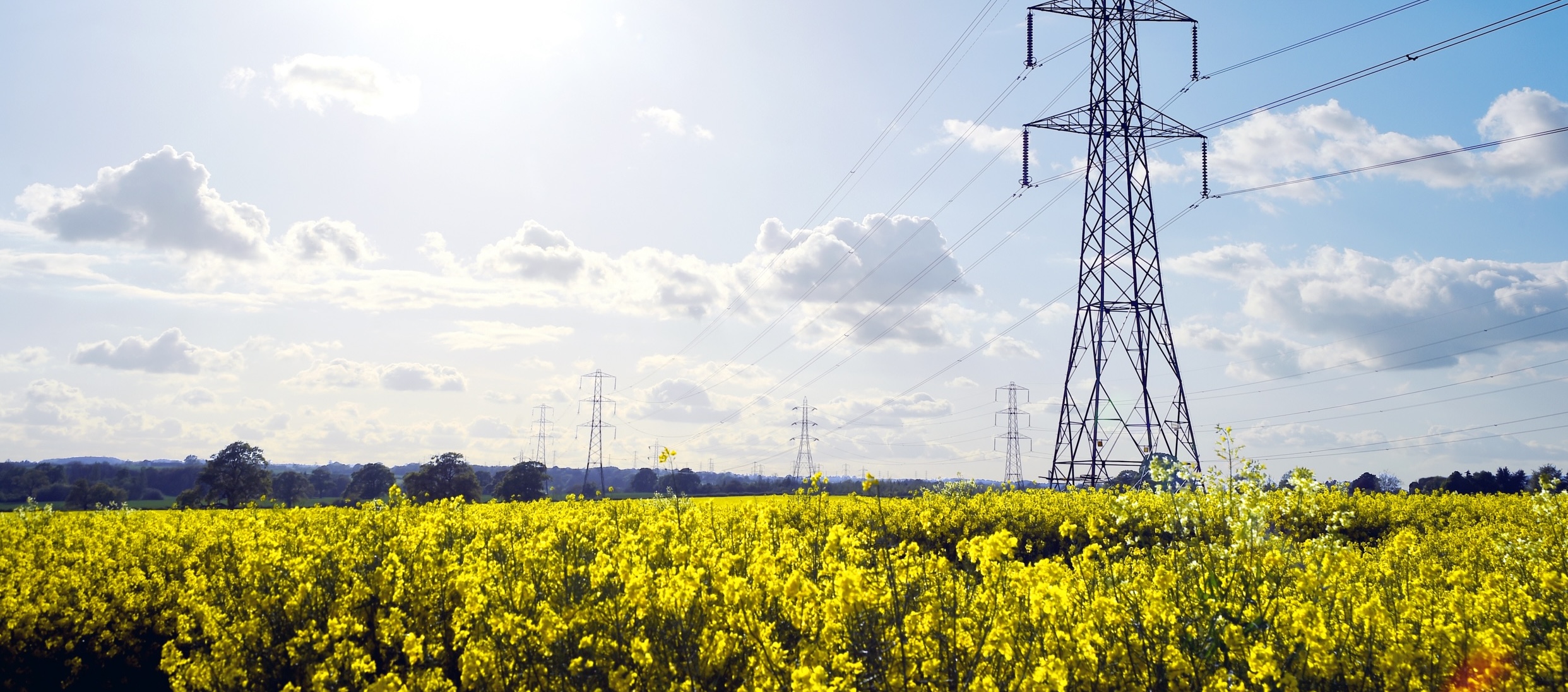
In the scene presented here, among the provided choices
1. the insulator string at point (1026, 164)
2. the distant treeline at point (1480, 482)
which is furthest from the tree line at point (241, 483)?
the distant treeline at point (1480, 482)

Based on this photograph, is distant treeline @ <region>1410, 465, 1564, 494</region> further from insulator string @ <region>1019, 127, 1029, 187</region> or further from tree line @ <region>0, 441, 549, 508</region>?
tree line @ <region>0, 441, 549, 508</region>

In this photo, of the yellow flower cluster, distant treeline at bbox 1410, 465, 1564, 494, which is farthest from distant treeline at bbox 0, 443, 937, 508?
distant treeline at bbox 1410, 465, 1564, 494

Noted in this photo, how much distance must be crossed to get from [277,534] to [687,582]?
5.77 meters

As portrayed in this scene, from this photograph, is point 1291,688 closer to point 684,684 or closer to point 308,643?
point 684,684

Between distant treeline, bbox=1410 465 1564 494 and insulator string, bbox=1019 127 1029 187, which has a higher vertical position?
insulator string, bbox=1019 127 1029 187

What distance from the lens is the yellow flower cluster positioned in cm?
402

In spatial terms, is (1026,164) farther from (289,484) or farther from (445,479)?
(289,484)

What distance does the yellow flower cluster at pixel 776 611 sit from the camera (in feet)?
13.2

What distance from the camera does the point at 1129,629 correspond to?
4.53 metres

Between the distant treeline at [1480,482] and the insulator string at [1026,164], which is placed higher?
the insulator string at [1026,164]

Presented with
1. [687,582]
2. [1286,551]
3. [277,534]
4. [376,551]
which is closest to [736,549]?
[687,582]

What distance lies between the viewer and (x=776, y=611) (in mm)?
4891

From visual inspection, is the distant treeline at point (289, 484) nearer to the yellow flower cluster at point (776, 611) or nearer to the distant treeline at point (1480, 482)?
the yellow flower cluster at point (776, 611)

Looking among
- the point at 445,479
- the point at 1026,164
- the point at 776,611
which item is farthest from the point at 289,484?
the point at 776,611
